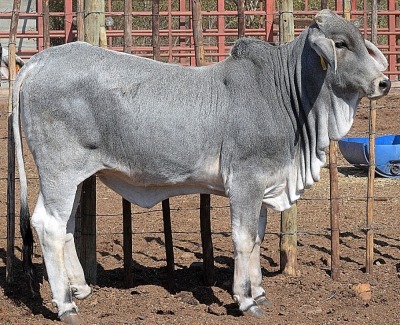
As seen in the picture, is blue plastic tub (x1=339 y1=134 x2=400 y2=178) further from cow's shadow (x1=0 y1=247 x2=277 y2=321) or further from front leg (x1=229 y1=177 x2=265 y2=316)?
front leg (x1=229 y1=177 x2=265 y2=316)

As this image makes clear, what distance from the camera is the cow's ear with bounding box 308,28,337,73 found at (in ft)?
19.9

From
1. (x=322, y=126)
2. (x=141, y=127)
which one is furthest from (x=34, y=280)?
(x=322, y=126)

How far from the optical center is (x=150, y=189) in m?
6.44

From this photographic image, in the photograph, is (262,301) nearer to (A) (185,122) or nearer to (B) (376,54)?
(A) (185,122)

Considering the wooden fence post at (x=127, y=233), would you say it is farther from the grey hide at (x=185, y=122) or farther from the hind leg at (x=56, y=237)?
the hind leg at (x=56, y=237)

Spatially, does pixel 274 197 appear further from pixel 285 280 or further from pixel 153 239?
pixel 153 239

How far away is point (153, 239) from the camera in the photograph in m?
8.35

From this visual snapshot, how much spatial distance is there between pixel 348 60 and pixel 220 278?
2063 mm

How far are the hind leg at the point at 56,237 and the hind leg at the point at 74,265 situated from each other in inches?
11.5

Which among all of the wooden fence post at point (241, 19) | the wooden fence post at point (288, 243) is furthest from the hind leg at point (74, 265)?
the wooden fence post at point (241, 19)

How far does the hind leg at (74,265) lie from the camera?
21.1 feet

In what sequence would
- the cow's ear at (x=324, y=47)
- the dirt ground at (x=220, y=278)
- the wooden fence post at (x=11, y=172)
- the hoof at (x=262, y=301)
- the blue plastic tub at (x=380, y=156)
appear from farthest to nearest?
the blue plastic tub at (x=380, y=156), the wooden fence post at (x=11, y=172), the hoof at (x=262, y=301), the dirt ground at (x=220, y=278), the cow's ear at (x=324, y=47)

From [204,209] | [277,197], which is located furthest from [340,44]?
[204,209]

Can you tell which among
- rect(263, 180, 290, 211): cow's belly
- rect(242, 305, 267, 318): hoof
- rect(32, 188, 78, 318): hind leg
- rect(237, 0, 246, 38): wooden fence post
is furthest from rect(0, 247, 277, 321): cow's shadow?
rect(237, 0, 246, 38): wooden fence post
